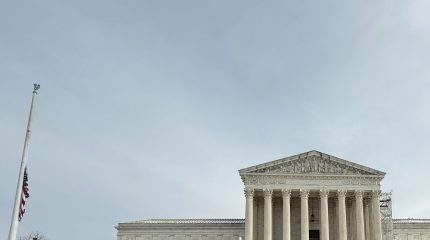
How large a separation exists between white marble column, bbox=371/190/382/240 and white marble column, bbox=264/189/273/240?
1172 cm

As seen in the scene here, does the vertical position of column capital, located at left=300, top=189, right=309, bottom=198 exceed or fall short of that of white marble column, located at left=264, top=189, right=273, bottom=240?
it exceeds it

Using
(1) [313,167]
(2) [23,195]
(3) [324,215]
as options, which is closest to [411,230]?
(3) [324,215]

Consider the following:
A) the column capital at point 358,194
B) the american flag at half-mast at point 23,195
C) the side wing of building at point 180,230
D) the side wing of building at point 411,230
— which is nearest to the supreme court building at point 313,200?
the column capital at point 358,194

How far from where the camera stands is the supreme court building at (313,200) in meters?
64.1

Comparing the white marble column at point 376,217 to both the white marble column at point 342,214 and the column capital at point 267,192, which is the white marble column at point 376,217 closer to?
the white marble column at point 342,214

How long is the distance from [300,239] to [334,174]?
9.51 meters

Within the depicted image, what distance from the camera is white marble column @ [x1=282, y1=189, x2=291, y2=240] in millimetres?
63513

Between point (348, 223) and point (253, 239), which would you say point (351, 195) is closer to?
point (348, 223)

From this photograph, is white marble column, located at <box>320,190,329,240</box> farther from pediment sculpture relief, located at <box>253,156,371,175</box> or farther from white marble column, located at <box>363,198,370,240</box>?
white marble column, located at <box>363,198,370,240</box>

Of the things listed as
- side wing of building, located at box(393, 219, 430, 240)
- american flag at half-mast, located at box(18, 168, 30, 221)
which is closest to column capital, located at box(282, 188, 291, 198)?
side wing of building, located at box(393, 219, 430, 240)

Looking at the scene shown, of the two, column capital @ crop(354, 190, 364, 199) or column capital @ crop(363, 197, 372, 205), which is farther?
column capital @ crop(363, 197, 372, 205)

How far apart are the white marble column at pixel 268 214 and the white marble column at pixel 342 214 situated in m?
7.95

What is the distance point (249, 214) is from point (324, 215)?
28.2 ft

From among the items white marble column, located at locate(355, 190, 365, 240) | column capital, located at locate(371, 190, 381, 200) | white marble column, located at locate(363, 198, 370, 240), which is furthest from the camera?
white marble column, located at locate(363, 198, 370, 240)
